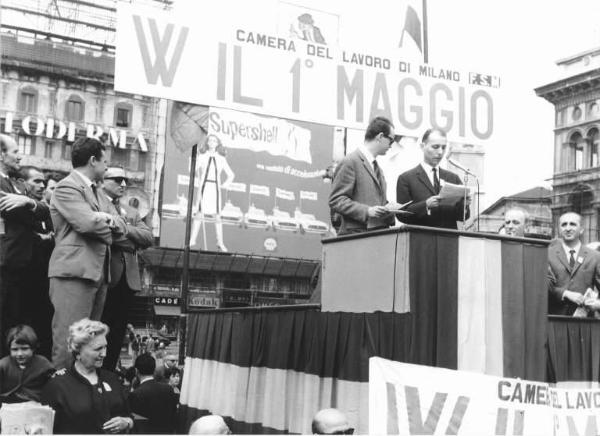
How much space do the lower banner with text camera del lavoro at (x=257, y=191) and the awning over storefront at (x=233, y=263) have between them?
4.47 m

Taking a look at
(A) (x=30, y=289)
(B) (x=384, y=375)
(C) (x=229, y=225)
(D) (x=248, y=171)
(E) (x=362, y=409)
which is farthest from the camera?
(C) (x=229, y=225)

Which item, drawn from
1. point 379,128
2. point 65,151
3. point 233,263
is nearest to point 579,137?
point 233,263

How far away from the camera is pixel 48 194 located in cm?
577

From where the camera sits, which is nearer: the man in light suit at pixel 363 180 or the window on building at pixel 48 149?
the man in light suit at pixel 363 180

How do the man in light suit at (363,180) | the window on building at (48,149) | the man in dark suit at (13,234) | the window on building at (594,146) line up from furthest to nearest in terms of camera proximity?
the window on building at (48,149), the window on building at (594,146), the man in light suit at (363,180), the man in dark suit at (13,234)

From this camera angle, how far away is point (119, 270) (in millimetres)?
5254

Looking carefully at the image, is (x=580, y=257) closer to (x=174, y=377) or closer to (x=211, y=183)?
(x=174, y=377)

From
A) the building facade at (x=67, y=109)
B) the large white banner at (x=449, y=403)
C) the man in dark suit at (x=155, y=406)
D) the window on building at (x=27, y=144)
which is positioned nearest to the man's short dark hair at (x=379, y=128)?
the large white banner at (x=449, y=403)

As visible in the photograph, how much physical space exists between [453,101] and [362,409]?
431 cm

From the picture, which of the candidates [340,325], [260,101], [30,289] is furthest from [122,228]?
[260,101]

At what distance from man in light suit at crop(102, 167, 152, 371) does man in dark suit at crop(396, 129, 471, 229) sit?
1.78 m

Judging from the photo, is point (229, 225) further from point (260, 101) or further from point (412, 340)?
point (412, 340)

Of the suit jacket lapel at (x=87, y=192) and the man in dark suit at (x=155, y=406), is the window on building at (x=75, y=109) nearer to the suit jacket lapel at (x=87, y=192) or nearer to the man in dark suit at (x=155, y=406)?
the man in dark suit at (x=155, y=406)

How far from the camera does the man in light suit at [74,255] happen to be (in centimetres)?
461
